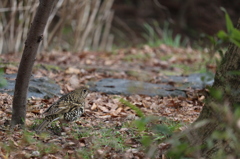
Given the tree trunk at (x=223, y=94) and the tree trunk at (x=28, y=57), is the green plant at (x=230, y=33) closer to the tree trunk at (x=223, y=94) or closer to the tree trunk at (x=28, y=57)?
the tree trunk at (x=223, y=94)

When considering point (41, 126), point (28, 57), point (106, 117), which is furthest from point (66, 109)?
point (28, 57)

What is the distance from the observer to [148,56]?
1088 centimetres

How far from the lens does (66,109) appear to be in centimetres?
473

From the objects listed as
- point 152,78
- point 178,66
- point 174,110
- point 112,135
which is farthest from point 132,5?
point 112,135

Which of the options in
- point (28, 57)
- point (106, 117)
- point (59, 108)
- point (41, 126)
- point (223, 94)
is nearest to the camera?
point (223, 94)

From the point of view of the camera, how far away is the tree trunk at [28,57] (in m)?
3.85

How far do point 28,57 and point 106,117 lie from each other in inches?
66.7

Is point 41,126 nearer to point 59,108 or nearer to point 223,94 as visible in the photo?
point 59,108

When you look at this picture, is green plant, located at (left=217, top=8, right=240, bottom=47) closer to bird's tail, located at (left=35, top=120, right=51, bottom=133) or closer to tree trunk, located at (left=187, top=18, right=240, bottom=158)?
tree trunk, located at (left=187, top=18, right=240, bottom=158)

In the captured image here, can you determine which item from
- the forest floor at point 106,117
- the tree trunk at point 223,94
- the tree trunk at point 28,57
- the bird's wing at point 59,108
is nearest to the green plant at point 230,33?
the forest floor at point 106,117

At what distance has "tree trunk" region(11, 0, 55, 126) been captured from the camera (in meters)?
3.85

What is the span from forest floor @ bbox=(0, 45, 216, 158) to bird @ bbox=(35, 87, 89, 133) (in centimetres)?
13

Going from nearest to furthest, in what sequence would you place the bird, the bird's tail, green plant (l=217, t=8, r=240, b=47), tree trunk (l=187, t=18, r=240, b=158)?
green plant (l=217, t=8, r=240, b=47) → tree trunk (l=187, t=18, r=240, b=158) → the bird's tail → the bird

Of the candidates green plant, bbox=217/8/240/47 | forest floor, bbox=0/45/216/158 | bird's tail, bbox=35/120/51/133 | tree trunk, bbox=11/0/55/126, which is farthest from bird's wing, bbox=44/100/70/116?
green plant, bbox=217/8/240/47
